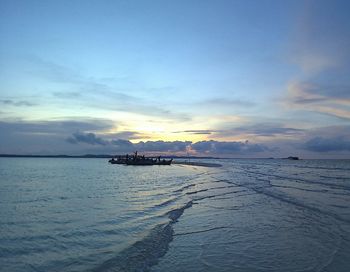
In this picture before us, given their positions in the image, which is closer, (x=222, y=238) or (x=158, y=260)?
(x=158, y=260)

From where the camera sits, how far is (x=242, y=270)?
8398 mm

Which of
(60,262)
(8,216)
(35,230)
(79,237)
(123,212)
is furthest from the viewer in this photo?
(123,212)

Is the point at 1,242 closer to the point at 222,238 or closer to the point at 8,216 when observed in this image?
the point at 8,216

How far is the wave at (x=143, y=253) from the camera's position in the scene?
8.52 metres

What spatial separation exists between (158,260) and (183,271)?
1099 mm

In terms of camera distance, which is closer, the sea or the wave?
the wave

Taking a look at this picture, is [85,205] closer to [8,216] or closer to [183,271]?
[8,216]

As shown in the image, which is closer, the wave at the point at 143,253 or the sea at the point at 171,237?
the wave at the point at 143,253

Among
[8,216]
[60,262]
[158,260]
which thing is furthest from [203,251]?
[8,216]

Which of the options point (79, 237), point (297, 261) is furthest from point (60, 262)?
point (297, 261)

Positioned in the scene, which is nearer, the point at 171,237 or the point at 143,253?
the point at 143,253

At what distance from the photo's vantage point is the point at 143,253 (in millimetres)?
9781

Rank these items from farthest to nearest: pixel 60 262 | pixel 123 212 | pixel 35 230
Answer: pixel 123 212 → pixel 35 230 → pixel 60 262

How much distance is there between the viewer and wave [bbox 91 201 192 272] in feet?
27.9
